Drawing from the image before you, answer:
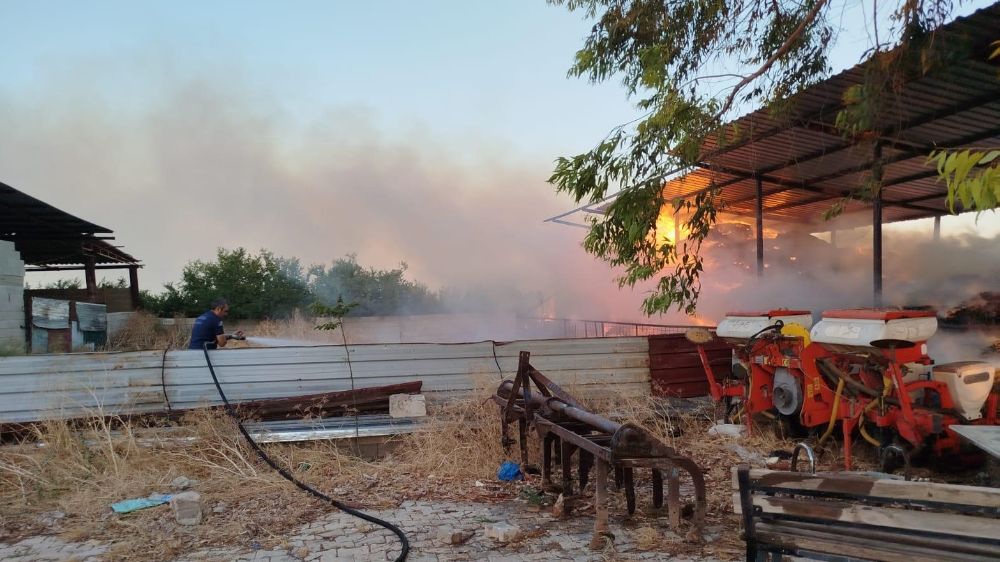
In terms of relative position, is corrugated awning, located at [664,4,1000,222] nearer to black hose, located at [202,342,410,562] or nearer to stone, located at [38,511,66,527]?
black hose, located at [202,342,410,562]

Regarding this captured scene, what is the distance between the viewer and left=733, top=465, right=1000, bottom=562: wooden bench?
7.02 ft

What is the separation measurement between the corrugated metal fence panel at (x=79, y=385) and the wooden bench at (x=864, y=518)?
6120mm

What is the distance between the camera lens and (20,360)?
621cm

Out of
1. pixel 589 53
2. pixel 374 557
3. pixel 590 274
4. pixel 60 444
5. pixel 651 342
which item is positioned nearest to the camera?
pixel 374 557

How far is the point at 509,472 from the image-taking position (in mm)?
5629

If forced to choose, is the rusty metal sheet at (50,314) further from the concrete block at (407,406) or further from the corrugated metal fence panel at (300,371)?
the concrete block at (407,406)

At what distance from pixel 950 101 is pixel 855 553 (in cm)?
766

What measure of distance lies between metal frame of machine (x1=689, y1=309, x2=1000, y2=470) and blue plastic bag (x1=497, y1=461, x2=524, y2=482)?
238 centimetres

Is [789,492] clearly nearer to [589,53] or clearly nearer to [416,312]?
[589,53]

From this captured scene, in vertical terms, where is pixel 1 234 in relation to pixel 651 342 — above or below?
above

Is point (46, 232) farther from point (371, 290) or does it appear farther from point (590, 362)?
point (590, 362)

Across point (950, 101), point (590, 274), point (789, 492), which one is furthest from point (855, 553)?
point (590, 274)

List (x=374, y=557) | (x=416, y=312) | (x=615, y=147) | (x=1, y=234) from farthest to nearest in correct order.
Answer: (x=416, y=312)
(x=1, y=234)
(x=615, y=147)
(x=374, y=557)

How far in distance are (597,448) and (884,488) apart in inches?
74.7
